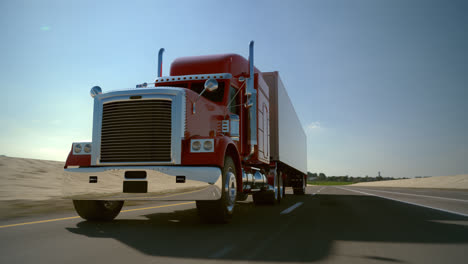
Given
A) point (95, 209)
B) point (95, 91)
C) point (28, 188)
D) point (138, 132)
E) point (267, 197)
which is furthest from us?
point (28, 188)

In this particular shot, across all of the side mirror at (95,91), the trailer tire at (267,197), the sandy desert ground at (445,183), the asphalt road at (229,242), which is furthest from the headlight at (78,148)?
the sandy desert ground at (445,183)

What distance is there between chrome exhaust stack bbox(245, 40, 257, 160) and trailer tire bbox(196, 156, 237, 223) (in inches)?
85.4

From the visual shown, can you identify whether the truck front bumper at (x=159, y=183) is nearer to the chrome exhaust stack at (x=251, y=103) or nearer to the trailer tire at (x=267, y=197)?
the chrome exhaust stack at (x=251, y=103)

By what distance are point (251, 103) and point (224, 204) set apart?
9.67 ft

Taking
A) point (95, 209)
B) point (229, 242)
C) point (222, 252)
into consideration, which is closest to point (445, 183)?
point (95, 209)

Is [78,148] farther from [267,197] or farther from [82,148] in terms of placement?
[267,197]

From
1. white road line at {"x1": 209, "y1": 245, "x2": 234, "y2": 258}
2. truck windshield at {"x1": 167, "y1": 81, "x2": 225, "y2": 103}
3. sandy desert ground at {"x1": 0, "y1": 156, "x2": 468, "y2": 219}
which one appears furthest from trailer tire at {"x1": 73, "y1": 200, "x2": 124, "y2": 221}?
white road line at {"x1": 209, "y1": 245, "x2": 234, "y2": 258}

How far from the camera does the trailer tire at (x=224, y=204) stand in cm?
590

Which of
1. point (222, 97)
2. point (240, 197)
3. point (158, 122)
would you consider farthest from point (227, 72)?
point (240, 197)

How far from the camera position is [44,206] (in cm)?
945

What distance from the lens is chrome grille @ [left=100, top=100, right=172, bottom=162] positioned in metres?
5.76

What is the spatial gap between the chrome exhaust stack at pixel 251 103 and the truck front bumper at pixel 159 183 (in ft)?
9.58

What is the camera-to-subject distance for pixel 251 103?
8164 mm

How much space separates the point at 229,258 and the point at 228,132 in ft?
13.3
